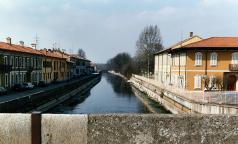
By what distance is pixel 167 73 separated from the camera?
61.5 metres

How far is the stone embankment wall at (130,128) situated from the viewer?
4062 millimetres

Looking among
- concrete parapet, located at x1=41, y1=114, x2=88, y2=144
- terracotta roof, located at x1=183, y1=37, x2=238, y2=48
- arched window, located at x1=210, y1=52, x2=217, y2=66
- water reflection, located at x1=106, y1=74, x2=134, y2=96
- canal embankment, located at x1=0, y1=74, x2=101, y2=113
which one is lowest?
water reflection, located at x1=106, y1=74, x2=134, y2=96

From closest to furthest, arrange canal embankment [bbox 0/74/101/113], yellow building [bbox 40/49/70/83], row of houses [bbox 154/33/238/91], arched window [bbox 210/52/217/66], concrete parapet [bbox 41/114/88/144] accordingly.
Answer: concrete parapet [bbox 41/114/88/144]
canal embankment [bbox 0/74/101/113]
row of houses [bbox 154/33/238/91]
arched window [bbox 210/52/217/66]
yellow building [bbox 40/49/70/83]

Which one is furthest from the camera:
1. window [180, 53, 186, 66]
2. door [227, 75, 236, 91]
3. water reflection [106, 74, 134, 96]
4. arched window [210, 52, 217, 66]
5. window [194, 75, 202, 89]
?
water reflection [106, 74, 134, 96]

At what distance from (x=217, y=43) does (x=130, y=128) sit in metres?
45.2

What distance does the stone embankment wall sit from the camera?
406 cm

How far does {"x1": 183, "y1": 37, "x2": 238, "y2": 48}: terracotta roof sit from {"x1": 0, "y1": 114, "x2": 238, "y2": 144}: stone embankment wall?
138 feet

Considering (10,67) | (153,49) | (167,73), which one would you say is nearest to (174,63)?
(167,73)

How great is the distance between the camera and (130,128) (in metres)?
4.10

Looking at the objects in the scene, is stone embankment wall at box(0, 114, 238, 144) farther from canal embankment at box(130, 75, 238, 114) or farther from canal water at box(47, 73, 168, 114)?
canal water at box(47, 73, 168, 114)

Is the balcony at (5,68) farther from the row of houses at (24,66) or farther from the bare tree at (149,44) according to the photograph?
the bare tree at (149,44)

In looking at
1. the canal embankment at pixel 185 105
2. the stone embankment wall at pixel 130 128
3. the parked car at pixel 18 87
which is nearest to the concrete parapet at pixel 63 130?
the stone embankment wall at pixel 130 128

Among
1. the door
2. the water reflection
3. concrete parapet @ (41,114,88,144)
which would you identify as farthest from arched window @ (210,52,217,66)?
concrete parapet @ (41,114,88,144)

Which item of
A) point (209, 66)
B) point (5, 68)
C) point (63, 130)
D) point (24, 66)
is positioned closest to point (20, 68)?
point (24, 66)
